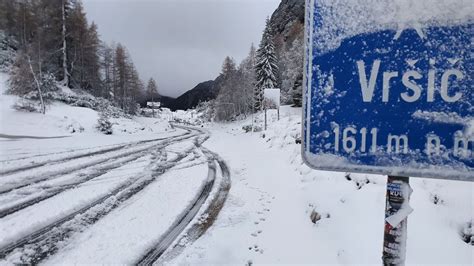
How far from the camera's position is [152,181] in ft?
28.9

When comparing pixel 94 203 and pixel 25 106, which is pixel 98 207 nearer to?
pixel 94 203

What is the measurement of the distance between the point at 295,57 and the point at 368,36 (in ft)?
153

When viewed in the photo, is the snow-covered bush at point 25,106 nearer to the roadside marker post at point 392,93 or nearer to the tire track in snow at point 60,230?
the tire track in snow at point 60,230

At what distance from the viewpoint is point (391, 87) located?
91 centimetres

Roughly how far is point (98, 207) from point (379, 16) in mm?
6647

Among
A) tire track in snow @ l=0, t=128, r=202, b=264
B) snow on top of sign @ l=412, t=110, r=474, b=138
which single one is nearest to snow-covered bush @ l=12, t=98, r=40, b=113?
tire track in snow @ l=0, t=128, r=202, b=264

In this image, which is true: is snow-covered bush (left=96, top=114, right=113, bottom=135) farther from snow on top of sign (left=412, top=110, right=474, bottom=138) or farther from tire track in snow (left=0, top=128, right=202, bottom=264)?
snow on top of sign (left=412, top=110, right=474, bottom=138)

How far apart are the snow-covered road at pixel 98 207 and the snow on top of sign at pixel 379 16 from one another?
4255 mm

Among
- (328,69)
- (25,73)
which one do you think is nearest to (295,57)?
(25,73)

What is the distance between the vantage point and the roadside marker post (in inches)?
34.0

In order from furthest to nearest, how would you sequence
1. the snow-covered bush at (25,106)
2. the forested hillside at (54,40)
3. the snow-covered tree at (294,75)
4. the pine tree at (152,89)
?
the pine tree at (152,89) → the snow-covered tree at (294,75) → the forested hillside at (54,40) → the snow-covered bush at (25,106)

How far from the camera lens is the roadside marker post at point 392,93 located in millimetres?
864

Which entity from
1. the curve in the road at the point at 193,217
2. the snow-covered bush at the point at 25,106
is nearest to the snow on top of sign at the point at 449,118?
the curve in the road at the point at 193,217

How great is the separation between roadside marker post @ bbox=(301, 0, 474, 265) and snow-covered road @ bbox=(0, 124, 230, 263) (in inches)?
160
